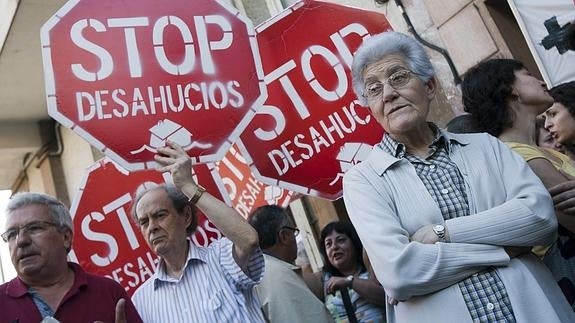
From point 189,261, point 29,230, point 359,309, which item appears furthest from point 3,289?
point 359,309

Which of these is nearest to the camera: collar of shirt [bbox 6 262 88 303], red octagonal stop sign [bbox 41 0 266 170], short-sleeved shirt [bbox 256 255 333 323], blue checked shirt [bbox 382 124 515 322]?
blue checked shirt [bbox 382 124 515 322]

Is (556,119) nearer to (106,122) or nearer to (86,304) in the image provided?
(106,122)

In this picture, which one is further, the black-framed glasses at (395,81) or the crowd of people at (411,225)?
the black-framed glasses at (395,81)

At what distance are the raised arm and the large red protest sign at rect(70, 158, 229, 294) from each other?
57 centimetres

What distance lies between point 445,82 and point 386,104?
3.24 metres

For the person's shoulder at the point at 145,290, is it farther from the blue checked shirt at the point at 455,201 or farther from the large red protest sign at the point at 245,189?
the blue checked shirt at the point at 455,201

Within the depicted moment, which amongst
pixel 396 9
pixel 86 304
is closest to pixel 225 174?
pixel 86 304

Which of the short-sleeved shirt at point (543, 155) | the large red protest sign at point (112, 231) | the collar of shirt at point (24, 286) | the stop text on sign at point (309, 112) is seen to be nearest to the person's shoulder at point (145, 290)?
the large red protest sign at point (112, 231)

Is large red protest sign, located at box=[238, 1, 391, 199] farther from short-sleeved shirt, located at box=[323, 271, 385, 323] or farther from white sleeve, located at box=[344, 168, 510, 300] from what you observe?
white sleeve, located at box=[344, 168, 510, 300]

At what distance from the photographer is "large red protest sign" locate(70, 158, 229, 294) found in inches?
126

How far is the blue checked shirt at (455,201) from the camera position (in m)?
1.68

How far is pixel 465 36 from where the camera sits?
486 cm

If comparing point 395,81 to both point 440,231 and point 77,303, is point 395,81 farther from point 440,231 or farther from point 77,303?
point 77,303

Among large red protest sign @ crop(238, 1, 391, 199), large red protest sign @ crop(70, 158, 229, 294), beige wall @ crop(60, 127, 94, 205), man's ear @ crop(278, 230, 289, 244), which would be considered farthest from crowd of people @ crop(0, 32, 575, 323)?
beige wall @ crop(60, 127, 94, 205)
